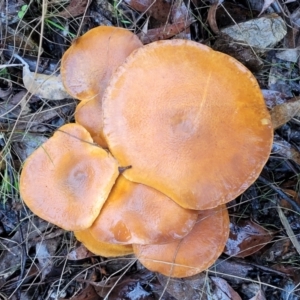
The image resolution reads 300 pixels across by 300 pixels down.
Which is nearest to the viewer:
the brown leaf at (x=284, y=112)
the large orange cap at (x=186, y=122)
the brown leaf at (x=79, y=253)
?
the large orange cap at (x=186, y=122)

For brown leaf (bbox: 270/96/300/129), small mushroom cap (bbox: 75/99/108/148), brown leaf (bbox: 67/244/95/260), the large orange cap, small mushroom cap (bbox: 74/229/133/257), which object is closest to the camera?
the large orange cap

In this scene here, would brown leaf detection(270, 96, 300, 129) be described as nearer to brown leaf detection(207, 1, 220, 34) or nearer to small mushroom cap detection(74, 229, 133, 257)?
brown leaf detection(207, 1, 220, 34)

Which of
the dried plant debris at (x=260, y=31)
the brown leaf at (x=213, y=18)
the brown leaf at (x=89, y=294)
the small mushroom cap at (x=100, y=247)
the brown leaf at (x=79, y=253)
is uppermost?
the brown leaf at (x=213, y=18)

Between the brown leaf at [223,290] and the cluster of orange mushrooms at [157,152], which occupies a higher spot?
the cluster of orange mushrooms at [157,152]

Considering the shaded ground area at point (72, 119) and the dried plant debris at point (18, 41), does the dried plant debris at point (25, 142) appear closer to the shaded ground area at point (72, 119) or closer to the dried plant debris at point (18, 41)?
the shaded ground area at point (72, 119)

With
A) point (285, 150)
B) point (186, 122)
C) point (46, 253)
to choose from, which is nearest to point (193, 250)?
point (186, 122)

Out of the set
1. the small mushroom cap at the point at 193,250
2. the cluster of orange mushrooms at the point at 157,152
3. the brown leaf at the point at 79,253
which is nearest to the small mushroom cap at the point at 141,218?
the cluster of orange mushrooms at the point at 157,152

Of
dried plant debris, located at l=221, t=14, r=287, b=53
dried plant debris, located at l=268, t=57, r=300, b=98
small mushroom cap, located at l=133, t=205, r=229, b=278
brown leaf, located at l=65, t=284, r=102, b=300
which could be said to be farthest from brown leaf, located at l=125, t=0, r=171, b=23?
brown leaf, located at l=65, t=284, r=102, b=300
